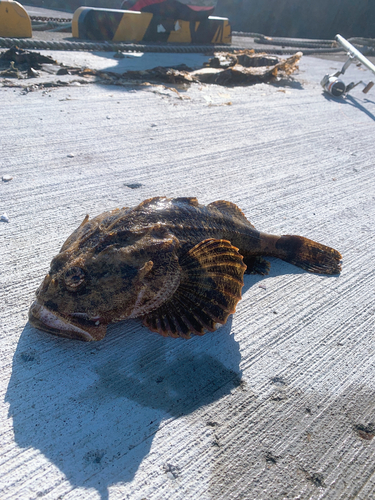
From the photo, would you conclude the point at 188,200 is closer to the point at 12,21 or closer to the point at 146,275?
the point at 146,275

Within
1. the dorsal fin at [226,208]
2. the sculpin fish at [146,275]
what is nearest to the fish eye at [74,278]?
the sculpin fish at [146,275]

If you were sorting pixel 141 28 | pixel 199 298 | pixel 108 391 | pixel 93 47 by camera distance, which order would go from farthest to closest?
pixel 141 28
pixel 93 47
pixel 199 298
pixel 108 391

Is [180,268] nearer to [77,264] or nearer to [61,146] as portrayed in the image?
[77,264]

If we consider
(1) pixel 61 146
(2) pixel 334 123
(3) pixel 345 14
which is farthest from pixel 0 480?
(3) pixel 345 14

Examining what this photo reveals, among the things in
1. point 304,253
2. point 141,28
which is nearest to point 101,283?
point 304,253

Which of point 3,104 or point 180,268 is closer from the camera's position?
point 180,268

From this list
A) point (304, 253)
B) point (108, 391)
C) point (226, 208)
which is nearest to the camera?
point (108, 391)
